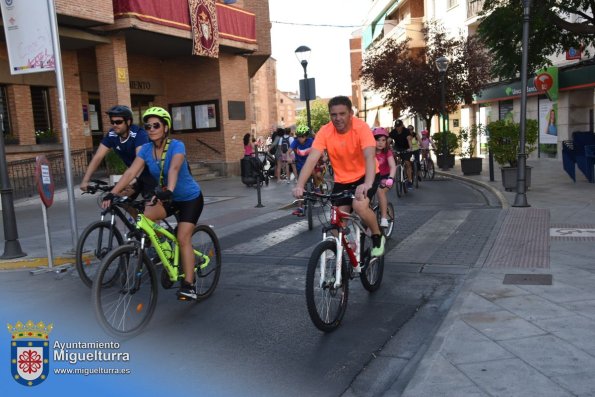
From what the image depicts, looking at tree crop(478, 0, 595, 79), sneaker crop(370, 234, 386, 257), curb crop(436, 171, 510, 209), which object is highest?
tree crop(478, 0, 595, 79)

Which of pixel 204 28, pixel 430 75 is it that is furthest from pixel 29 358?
pixel 430 75

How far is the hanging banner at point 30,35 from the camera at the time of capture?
781cm

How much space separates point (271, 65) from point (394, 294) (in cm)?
9857

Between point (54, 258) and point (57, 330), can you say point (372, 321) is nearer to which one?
point (57, 330)

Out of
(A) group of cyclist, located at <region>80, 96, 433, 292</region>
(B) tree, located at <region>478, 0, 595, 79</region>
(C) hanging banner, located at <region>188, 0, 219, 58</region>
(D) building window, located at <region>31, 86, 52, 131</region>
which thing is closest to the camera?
(A) group of cyclist, located at <region>80, 96, 433, 292</region>

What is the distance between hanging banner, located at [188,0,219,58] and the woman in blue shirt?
→ 16156 millimetres

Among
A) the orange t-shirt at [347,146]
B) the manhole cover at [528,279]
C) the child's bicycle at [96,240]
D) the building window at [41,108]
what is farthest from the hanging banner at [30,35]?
the building window at [41,108]

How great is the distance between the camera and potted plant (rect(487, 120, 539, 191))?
13.5 meters

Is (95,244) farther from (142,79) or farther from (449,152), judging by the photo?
(449,152)

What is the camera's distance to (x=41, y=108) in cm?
1933

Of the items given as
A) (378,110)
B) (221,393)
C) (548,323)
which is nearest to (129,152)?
(221,393)

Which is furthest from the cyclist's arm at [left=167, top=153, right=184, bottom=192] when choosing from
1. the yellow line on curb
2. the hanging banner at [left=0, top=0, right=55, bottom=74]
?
the hanging banner at [left=0, top=0, right=55, bottom=74]

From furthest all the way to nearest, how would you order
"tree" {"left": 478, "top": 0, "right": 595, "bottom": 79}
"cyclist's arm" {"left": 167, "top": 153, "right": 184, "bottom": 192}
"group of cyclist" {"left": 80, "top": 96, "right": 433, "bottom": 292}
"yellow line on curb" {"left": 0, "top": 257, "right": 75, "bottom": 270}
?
"tree" {"left": 478, "top": 0, "right": 595, "bottom": 79}, "yellow line on curb" {"left": 0, "top": 257, "right": 75, "bottom": 270}, "group of cyclist" {"left": 80, "top": 96, "right": 433, "bottom": 292}, "cyclist's arm" {"left": 167, "top": 153, "right": 184, "bottom": 192}

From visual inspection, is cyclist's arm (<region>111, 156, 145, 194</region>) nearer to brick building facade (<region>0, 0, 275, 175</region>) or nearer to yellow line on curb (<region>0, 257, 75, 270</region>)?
yellow line on curb (<region>0, 257, 75, 270</region>)
